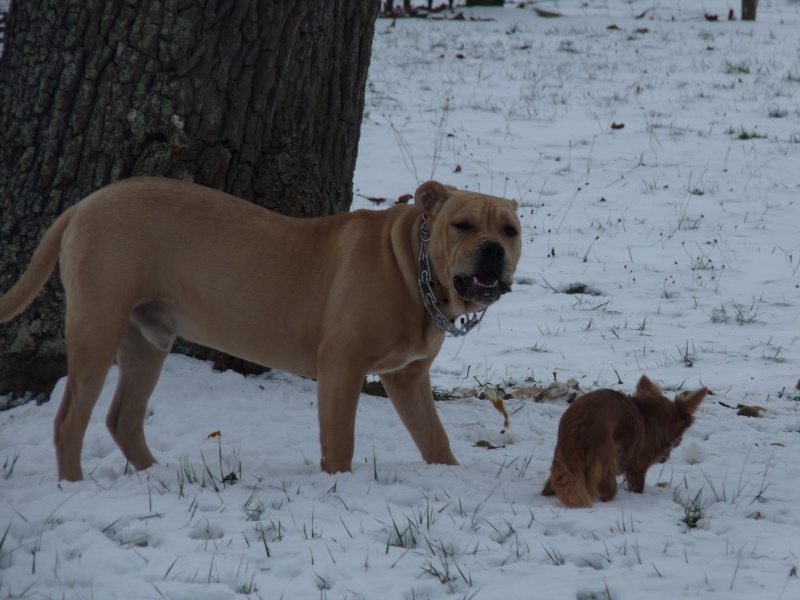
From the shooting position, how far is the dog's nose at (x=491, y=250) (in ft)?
13.0

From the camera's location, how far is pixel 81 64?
4.86 meters

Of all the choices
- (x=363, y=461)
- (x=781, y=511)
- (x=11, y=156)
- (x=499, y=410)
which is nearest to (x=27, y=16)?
(x=11, y=156)

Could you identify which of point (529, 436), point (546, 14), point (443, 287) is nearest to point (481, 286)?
point (443, 287)

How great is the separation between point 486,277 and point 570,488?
3.13ft

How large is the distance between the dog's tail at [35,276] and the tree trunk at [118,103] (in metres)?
0.78

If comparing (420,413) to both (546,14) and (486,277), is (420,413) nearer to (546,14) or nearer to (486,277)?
(486,277)

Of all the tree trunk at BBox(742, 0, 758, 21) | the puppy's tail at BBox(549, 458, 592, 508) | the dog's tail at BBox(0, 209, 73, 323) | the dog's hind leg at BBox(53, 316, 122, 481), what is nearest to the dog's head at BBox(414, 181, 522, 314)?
the puppy's tail at BBox(549, 458, 592, 508)

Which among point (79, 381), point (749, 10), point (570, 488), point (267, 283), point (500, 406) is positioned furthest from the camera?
point (749, 10)

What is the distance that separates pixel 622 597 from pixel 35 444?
3144 mm

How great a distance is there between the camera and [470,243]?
4.03 metres

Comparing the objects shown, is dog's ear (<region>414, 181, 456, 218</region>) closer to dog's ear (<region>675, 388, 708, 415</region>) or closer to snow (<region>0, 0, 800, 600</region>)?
snow (<region>0, 0, 800, 600</region>)

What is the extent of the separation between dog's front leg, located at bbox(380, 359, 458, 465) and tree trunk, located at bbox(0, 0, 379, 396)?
4.88ft

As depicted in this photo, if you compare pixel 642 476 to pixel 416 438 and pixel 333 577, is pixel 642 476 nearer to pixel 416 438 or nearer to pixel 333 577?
pixel 416 438

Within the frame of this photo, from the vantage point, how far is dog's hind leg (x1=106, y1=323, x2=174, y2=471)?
4520 mm
